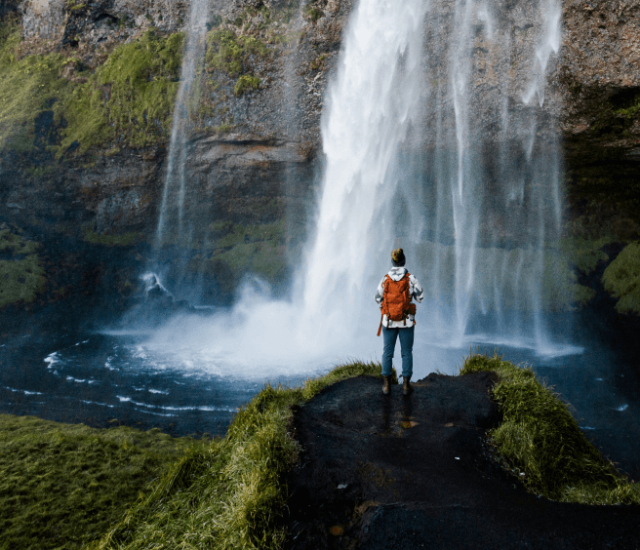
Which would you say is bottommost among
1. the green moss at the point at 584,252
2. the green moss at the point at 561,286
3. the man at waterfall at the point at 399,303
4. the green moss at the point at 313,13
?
the man at waterfall at the point at 399,303

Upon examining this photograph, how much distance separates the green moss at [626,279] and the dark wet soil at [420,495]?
58.5ft

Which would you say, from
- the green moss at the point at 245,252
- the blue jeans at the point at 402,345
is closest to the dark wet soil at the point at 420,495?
the blue jeans at the point at 402,345

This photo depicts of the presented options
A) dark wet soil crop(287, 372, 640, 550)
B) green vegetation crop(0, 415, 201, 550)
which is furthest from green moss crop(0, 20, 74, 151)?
dark wet soil crop(287, 372, 640, 550)

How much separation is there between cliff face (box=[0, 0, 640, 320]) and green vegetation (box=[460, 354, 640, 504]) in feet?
50.6

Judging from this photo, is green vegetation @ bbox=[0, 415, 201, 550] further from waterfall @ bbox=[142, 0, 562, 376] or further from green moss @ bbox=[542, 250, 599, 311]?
green moss @ bbox=[542, 250, 599, 311]

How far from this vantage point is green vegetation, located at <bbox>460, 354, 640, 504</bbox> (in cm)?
390

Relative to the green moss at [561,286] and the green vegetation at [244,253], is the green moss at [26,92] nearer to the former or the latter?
the green vegetation at [244,253]

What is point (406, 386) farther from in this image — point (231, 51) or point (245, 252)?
point (231, 51)

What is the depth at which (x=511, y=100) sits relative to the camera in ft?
57.1

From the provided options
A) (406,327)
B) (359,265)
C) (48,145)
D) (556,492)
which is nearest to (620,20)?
(359,265)

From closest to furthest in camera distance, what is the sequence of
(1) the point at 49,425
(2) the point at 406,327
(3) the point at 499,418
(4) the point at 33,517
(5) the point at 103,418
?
(4) the point at 33,517
(3) the point at 499,418
(2) the point at 406,327
(1) the point at 49,425
(5) the point at 103,418

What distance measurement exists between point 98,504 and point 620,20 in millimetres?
19798

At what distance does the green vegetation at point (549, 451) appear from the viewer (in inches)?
153

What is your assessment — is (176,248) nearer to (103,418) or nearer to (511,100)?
(103,418)
